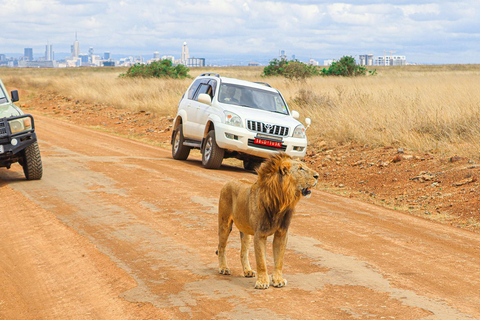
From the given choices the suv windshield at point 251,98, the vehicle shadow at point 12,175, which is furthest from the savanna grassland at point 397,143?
the vehicle shadow at point 12,175

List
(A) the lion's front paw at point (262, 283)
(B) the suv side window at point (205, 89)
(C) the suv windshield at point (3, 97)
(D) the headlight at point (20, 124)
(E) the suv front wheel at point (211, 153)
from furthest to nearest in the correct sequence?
(B) the suv side window at point (205, 89) < (E) the suv front wheel at point (211, 153) < (C) the suv windshield at point (3, 97) < (D) the headlight at point (20, 124) < (A) the lion's front paw at point (262, 283)

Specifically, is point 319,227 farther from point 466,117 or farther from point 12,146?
point 466,117

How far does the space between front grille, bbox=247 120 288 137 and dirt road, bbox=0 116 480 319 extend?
229cm

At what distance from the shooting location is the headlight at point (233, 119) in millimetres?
13867

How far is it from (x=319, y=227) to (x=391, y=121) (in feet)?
28.5

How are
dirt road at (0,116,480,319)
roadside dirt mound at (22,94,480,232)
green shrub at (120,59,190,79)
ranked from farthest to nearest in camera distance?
1. green shrub at (120,59,190,79)
2. roadside dirt mound at (22,94,480,232)
3. dirt road at (0,116,480,319)

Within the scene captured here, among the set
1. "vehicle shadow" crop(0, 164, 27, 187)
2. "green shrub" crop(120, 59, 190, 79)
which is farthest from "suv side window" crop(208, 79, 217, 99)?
"green shrub" crop(120, 59, 190, 79)

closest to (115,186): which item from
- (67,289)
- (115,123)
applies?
(67,289)

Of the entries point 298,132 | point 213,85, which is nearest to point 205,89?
point 213,85

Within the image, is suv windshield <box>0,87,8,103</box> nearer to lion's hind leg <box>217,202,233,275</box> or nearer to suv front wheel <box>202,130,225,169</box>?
suv front wheel <box>202,130,225,169</box>

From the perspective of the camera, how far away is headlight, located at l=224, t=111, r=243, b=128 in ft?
45.5

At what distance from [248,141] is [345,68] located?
2683 centimetres

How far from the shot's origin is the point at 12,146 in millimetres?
11211

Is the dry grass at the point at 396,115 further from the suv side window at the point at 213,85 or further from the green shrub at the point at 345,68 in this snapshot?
the green shrub at the point at 345,68
